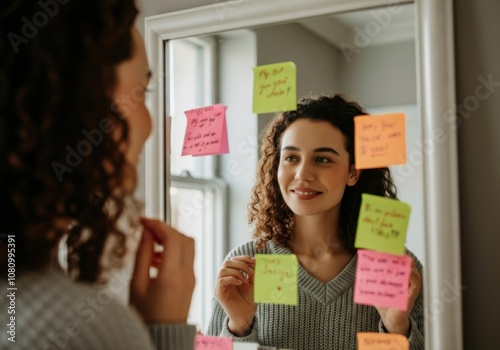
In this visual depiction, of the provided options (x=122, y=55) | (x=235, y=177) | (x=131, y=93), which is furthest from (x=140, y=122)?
(x=235, y=177)

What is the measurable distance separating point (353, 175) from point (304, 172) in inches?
3.4

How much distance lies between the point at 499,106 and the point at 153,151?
66cm

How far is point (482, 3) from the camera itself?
3.13 ft

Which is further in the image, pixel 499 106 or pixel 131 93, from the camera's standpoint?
pixel 499 106

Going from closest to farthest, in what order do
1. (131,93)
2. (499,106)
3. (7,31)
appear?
(7,31)
(131,93)
(499,106)

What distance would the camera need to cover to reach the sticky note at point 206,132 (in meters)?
1.15

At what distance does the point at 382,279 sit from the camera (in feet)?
3.18

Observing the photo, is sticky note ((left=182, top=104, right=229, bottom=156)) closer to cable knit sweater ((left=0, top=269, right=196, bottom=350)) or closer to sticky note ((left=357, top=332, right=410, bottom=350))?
sticky note ((left=357, top=332, right=410, bottom=350))

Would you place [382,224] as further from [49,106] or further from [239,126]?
[49,106]

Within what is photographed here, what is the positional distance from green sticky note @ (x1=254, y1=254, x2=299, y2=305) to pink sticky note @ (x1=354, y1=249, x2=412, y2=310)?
11 cm

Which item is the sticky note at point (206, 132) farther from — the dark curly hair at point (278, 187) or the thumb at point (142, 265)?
the thumb at point (142, 265)

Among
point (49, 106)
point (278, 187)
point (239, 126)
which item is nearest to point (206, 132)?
point (239, 126)

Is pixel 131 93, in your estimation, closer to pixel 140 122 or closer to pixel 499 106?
pixel 140 122

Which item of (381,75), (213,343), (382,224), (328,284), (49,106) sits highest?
(381,75)
